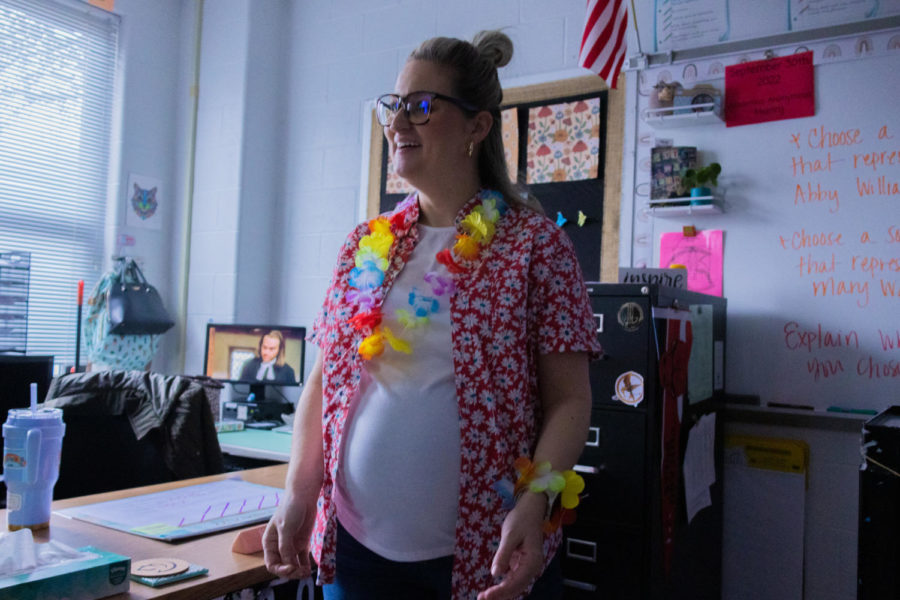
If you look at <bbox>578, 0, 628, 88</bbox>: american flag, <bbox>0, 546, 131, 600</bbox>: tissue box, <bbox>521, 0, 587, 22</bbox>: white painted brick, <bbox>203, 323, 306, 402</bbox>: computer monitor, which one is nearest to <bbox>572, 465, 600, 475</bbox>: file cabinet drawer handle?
<bbox>0, 546, 131, 600</bbox>: tissue box

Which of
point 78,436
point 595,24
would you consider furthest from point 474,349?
point 595,24

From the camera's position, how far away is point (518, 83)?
9.37 feet

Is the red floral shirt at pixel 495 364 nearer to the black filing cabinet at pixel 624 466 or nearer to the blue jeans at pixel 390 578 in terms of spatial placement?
the blue jeans at pixel 390 578

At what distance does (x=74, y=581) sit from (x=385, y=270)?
2.04 feet

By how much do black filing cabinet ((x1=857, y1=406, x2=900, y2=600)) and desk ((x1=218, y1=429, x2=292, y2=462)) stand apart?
163 cm

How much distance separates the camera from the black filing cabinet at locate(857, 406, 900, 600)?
1252 millimetres

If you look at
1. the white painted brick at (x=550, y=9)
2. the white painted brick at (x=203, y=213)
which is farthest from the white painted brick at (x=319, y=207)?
the white painted brick at (x=550, y=9)

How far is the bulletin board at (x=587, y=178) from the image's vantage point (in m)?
2.60

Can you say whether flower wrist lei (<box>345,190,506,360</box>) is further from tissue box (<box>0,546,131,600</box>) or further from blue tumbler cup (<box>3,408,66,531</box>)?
blue tumbler cup (<box>3,408,66,531</box>)

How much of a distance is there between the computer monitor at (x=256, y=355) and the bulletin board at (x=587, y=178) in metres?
1.20

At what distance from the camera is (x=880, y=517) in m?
1.26

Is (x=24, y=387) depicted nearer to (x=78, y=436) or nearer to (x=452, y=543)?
(x=78, y=436)

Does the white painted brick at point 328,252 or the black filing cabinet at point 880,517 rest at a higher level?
the white painted brick at point 328,252

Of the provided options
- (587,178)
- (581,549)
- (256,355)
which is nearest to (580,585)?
(581,549)
